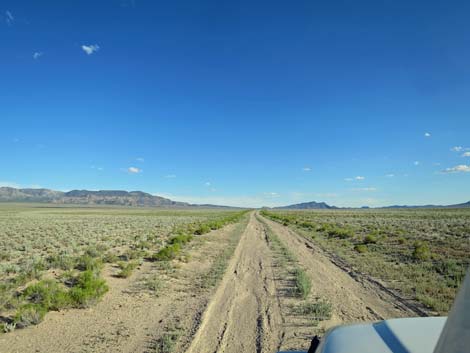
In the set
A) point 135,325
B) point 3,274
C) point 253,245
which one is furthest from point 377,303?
point 3,274

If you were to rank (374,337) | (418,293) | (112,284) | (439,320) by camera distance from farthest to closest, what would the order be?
1. (112,284)
2. (418,293)
3. (439,320)
4. (374,337)

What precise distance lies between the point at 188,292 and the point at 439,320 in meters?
7.69

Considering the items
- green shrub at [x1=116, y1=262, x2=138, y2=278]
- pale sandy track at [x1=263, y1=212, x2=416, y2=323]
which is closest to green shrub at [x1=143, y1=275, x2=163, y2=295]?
green shrub at [x1=116, y1=262, x2=138, y2=278]

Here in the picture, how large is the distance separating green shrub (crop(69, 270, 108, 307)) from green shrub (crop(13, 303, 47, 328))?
2.83 ft

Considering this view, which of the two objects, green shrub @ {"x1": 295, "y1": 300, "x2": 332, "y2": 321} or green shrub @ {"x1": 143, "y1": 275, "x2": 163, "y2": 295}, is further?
green shrub @ {"x1": 143, "y1": 275, "x2": 163, "y2": 295}

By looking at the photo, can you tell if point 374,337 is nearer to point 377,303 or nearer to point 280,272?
point 377,303

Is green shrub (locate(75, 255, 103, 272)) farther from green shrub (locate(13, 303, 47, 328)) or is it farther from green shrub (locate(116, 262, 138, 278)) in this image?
green shrub (locate(13, 303, 47, 328))

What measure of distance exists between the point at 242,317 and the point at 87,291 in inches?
169

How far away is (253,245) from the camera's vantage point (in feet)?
61.3

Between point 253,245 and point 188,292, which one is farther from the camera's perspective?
point 253,245

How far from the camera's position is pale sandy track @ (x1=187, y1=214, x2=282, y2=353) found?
5634 millimetres

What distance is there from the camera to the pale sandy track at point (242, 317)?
5.63 m

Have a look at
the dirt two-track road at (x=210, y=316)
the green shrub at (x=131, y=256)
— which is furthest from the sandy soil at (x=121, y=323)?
the green shrub at (x=131, y=256)

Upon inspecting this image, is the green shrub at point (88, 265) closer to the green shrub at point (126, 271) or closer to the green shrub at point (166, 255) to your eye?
the green shrub at point (126, 271)
